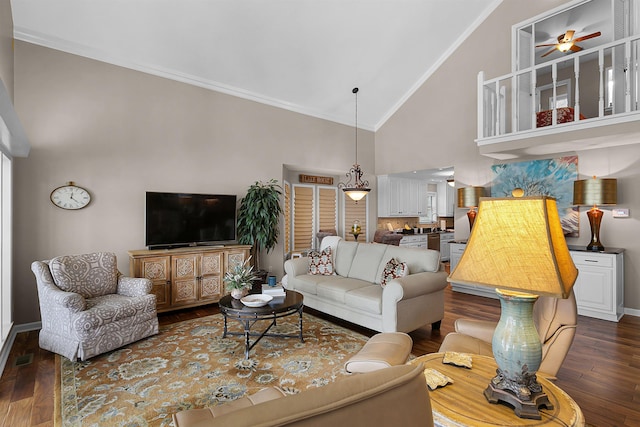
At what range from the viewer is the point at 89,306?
3279mm

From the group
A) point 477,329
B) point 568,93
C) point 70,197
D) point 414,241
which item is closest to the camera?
point 477,329

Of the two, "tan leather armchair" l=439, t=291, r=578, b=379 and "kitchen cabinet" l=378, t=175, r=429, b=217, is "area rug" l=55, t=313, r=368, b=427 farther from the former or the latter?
"kitchen cabinet" l=378, t=175, r=429, b=217

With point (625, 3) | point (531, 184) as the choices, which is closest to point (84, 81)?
point (531, 184)

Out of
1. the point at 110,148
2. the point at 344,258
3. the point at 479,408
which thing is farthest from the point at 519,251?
the point at 110,148

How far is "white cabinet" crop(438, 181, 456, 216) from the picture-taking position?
33.4ft

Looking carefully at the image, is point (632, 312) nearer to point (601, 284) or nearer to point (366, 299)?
point (601, 284)

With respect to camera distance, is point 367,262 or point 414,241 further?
point 414,241

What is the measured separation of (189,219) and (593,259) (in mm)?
5570

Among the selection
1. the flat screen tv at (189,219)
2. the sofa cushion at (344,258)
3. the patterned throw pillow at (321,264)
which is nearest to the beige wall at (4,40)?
the flat screen tv at (189,219)

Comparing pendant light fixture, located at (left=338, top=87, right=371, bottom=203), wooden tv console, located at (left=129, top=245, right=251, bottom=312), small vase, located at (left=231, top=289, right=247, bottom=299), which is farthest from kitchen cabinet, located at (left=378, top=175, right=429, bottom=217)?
small vase, located at (left=231, top=289, right=247, bottom=299)

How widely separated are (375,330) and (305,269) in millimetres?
1457

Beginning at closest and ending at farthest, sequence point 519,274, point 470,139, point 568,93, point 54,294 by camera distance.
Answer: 1. point 519,274
2. point 54,294
3. point 568,93
4. point 470,139

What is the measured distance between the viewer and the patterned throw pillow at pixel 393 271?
3728mm

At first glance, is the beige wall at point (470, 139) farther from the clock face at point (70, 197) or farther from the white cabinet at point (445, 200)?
the clock face at point (70, 197)
